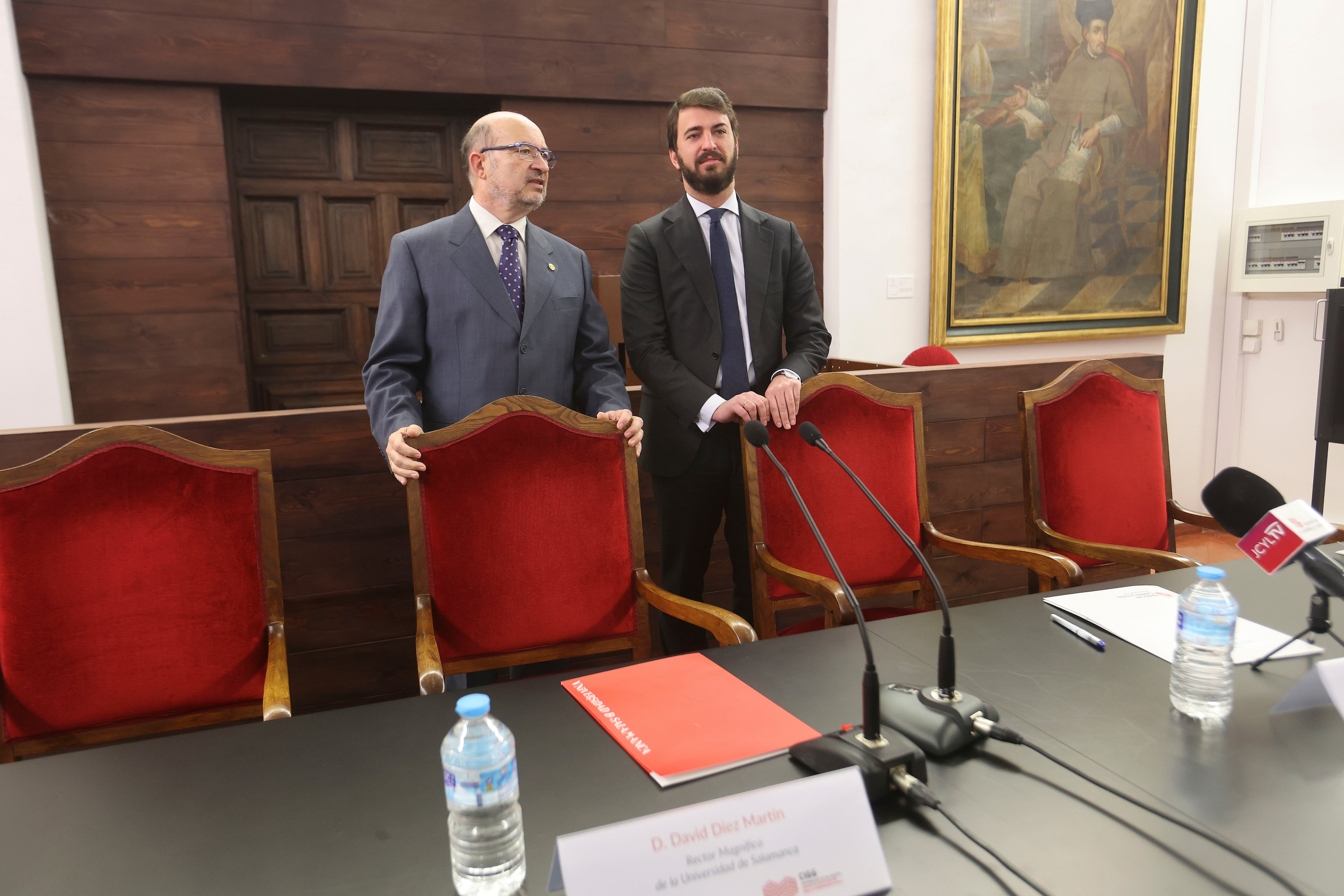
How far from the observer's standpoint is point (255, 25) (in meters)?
3.37

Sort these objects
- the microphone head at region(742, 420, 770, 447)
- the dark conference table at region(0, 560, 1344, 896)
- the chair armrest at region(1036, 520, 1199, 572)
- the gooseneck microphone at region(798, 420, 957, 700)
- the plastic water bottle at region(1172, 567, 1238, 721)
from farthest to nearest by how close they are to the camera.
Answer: the chair armrest at region(1036, 520, 1199, 572) → the microphone head at region(742, 420, 770, 447) → the plastic water bottle at region(1172, 567, 1238, 721) → the gooseneck microphone at region(798, 420, 957, 700) → the dark conference table at region(0, 560, 1344, 896)

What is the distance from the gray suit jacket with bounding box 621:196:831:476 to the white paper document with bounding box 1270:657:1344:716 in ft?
4.03

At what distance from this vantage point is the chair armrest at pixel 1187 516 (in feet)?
6.25

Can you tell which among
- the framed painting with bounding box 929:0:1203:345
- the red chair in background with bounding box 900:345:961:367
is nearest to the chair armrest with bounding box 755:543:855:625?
the red chair in background with bounding box 900:345:961:367

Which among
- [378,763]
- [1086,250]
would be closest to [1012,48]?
[1086,250]

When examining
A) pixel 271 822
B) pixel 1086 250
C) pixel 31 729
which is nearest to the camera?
pixel 271 822

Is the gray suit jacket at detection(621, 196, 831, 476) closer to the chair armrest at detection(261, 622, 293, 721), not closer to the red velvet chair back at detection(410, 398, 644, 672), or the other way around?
the red velvet chair back at detection(410, 398, 644, 672)

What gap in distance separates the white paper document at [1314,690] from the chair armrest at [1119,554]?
600mm

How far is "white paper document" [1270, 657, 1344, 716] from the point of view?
3.15ft

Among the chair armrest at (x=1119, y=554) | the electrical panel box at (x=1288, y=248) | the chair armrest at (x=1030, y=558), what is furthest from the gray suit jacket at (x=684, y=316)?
the electrical panel box at (x=1288, y=248)

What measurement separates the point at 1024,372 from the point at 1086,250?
206 cm

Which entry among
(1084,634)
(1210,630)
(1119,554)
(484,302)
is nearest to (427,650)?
(484,302)

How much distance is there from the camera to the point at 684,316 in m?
2.13

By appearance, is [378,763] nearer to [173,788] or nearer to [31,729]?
[173,788]
